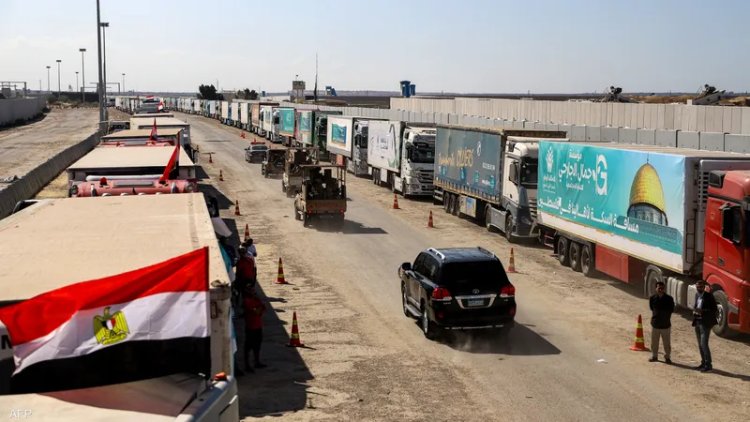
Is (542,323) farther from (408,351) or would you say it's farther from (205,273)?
(205,273)

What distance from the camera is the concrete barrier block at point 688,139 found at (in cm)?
3350

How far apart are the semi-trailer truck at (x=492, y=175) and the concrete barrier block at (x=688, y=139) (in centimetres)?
480

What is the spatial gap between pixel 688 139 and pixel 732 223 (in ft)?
54.2

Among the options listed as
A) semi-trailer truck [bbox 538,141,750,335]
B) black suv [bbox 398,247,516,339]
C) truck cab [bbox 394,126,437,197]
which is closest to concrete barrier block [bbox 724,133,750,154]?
semi-trailer truck [bbox 538,141,750,335]

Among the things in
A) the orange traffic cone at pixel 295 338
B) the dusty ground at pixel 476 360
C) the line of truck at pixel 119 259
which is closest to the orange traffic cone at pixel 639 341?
the dusty ground at pixel 476 360

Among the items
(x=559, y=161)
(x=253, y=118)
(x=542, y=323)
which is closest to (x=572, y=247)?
(x=559, y=161)

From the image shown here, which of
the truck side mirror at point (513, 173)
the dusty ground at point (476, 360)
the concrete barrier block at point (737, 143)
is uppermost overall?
the concrete barrier block at point (737, 143)

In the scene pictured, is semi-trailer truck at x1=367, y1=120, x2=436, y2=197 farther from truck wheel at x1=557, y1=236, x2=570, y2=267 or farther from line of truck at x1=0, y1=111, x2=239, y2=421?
line of truck at x1=0, y1=111, x2=239, y2=421

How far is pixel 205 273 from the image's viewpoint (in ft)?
28.2

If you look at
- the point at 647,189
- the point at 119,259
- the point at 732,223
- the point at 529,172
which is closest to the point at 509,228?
the point at 529,172

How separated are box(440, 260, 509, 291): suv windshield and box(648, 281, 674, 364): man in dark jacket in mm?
2943

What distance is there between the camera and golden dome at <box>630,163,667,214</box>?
21.4m

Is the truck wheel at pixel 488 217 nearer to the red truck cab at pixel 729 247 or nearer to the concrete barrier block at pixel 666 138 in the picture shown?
the concrete barrier block at pixel 666 138

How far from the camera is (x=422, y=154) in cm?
4391
